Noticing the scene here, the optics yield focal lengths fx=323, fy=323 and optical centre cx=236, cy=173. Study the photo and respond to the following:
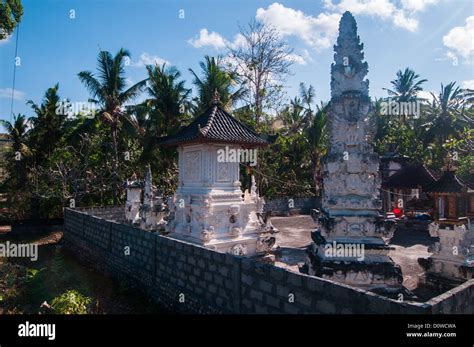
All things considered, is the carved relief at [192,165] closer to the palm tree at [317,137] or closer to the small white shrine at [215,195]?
the small white shrine at [215,195]

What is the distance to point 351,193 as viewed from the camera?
739cm

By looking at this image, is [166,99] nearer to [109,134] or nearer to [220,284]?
[109,134]

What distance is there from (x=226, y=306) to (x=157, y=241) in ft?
10.8

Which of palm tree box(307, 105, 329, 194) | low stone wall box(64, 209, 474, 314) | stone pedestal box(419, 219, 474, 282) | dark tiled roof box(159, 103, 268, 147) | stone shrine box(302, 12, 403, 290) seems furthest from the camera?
palm tree box(307, 105, 329, 194)

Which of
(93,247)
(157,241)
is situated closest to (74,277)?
(93,247)

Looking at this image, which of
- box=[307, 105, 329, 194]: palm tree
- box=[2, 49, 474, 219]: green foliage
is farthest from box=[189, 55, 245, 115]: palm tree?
box=[307, 105, 329, 194]: palm tree

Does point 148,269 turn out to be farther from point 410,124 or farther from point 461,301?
point 410,124

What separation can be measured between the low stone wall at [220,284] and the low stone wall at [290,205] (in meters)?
17.4

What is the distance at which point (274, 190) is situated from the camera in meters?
33.3

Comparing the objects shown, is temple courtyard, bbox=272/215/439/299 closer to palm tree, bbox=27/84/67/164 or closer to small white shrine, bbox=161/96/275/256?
small white shrine, bbox=161/96/275/256

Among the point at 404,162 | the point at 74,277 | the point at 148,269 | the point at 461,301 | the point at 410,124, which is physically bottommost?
the point at 74,277

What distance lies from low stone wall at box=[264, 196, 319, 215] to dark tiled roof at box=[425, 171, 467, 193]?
16.6 meters

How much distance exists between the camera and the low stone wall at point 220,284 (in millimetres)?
4555

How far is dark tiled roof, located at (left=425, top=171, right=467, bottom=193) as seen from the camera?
36.1 ft
